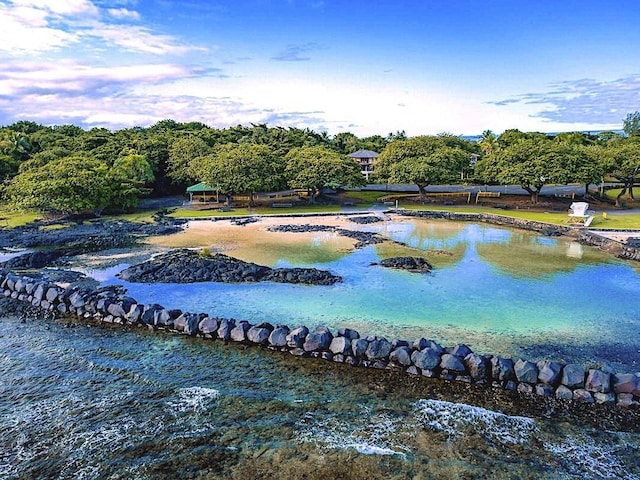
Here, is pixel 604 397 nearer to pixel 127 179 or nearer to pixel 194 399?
pixel 194 399

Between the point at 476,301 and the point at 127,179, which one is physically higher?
the point at 127,179

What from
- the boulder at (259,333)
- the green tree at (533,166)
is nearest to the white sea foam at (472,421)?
the boulder at (259,333)

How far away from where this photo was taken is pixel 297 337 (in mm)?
13695

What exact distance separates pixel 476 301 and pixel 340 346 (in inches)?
301

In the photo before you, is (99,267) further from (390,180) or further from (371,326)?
(390,180)

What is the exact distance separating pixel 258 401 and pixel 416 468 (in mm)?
4062

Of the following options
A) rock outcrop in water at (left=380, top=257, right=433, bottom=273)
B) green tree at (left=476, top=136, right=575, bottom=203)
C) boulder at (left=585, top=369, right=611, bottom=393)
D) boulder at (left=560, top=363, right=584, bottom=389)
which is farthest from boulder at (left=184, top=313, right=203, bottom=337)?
green tree at (left=476, top=136, right=575, bottom=203)

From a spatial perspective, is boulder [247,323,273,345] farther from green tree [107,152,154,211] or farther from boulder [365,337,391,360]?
green tree [107,152,154,211]

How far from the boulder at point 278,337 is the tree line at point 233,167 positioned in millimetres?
Result: 29643

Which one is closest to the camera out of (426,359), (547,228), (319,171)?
(426,359)

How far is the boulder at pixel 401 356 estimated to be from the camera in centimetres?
1257

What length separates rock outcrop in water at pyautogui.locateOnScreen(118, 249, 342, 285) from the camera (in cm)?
2158

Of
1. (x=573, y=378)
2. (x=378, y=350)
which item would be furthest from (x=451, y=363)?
(x=573, y=378)

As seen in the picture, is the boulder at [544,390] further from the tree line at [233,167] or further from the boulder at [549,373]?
the tree line at [233,167]
